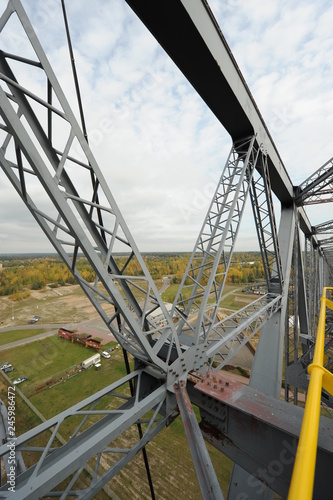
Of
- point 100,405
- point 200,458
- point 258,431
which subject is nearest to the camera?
point 200,458

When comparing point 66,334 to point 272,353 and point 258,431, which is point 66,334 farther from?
point 258,431

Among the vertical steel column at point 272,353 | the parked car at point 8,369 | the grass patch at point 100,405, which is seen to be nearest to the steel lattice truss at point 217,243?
the vertical steel column at point 272,353

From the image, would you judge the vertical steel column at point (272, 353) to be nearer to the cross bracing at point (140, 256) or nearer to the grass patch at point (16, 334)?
the cross bracing at point (140, 256)

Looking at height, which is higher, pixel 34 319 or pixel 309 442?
pixel 309 442

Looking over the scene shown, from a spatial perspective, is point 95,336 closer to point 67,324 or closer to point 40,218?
point 67,324

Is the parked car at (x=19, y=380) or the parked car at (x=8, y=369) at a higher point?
the parked car at (x=19, y=380)

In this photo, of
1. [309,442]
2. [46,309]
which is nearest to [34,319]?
[46,309]
